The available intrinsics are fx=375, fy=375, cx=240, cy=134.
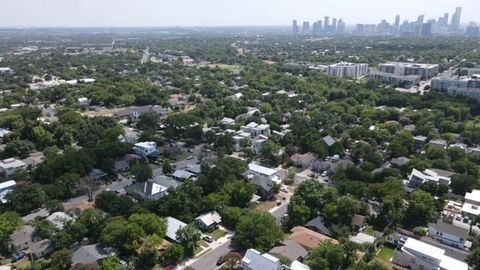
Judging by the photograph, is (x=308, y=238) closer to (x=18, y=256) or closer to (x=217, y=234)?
(x=217, y=234)

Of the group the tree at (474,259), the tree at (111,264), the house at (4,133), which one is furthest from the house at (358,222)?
the house at (4,133)

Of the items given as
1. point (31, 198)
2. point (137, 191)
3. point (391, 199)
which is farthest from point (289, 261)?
point (31, 198)

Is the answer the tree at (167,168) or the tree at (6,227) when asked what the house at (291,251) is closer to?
the tree at (167,168)

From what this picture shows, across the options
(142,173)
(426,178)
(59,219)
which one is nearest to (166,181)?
(142,173)

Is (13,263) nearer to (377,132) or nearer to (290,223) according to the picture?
(290,223)

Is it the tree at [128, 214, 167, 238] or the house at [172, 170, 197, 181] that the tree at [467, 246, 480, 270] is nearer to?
the tree at [128, 214, 167, 238]
